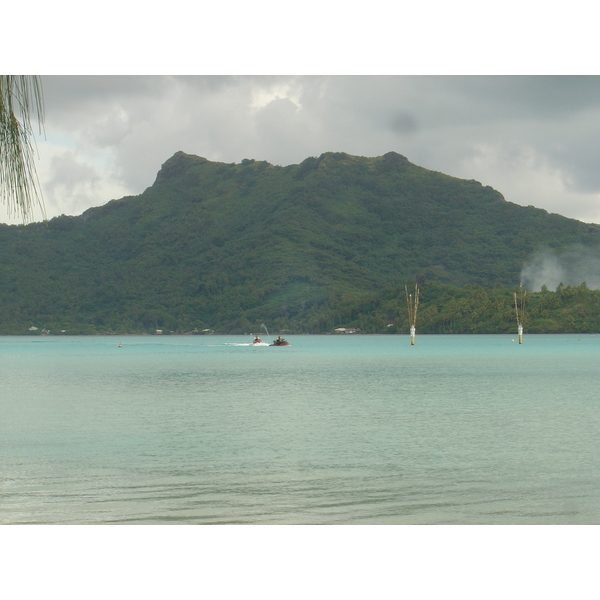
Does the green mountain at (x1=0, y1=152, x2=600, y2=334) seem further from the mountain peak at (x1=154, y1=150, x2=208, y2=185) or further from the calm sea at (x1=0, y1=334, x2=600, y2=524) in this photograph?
the calm sea at (x1=0, y1=334, x2=600, y2=524)

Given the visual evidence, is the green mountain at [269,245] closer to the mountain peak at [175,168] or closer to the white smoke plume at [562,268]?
the mountain peak at [175,168]

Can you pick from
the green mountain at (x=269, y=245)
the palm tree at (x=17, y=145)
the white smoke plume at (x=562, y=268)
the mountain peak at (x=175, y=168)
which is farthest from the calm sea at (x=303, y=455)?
the white smoke plume at (x=562, y=268)

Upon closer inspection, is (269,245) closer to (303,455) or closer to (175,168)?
(175,168)

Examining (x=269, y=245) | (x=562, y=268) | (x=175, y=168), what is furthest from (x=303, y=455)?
(x=562, y=268)

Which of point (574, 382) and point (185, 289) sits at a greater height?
point (185, 289)

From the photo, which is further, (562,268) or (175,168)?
(562,268)

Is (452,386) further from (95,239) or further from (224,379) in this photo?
(95,239)

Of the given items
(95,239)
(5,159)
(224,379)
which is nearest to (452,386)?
(224,379)
